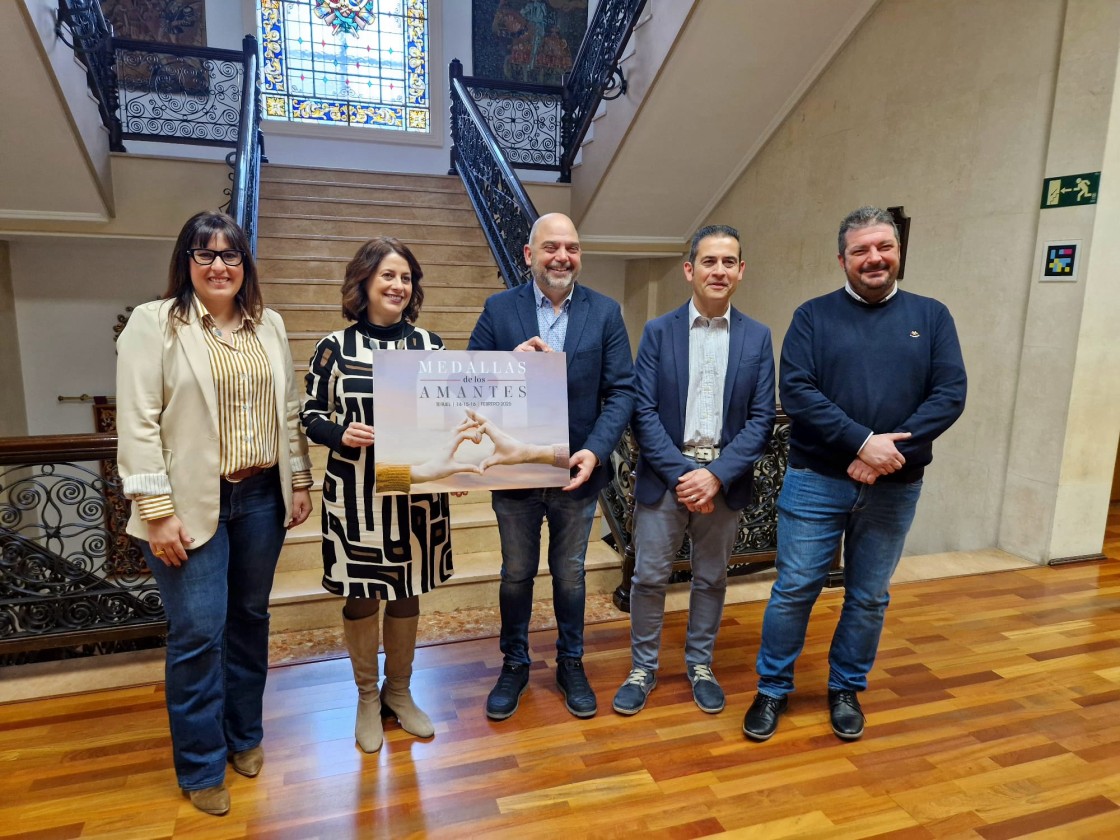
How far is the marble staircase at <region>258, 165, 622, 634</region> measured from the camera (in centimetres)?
337

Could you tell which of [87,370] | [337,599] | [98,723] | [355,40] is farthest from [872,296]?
[355,40]

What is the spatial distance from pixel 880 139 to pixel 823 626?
332 cm

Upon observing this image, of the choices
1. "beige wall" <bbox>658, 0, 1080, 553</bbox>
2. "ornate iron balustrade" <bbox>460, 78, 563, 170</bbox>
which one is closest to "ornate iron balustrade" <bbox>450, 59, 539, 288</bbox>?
"ornate iron balustrade" <bbox>460, 78, 563, 170</bbox>

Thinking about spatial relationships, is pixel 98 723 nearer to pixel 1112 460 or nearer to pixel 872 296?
pixel 872 296

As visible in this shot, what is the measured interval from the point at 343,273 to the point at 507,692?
4.05 metres

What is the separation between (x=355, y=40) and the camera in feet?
24.5

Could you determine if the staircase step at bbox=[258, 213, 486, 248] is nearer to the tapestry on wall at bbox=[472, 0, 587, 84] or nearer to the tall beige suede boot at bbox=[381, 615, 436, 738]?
the tapestry on wall at bbox=[472, 0, 587, 84]

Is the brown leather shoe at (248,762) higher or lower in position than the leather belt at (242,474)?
lower

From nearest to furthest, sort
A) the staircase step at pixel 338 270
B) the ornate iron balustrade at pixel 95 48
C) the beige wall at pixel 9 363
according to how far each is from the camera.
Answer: the ornate iron balustrade at pixel 95 48 → the staircase step at pixel 338 270 → the beige wall at pixel 9 363

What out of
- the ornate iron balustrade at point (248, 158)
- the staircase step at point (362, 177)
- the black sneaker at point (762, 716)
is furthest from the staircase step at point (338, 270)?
the black sneaker at point (762, 716)

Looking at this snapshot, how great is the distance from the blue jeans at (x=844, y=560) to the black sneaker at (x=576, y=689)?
58 cm

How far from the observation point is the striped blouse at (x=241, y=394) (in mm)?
1732

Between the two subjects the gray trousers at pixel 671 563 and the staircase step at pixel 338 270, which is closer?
the gray trousers at pixel 671 563

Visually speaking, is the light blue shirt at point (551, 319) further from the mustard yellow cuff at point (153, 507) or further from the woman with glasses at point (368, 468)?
the mustard yellow cuff at point (153, 507)
